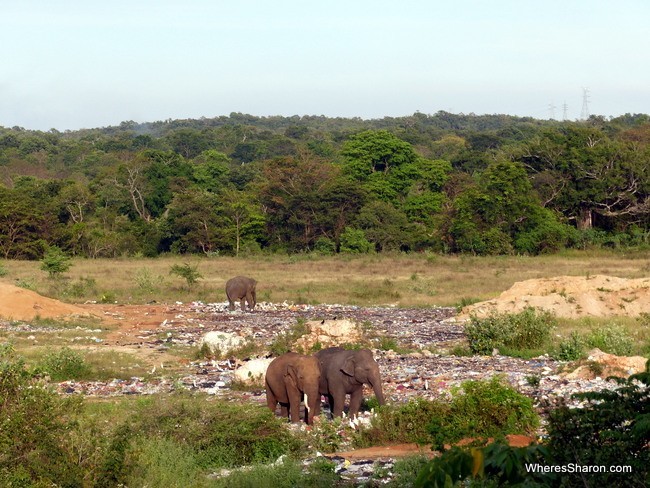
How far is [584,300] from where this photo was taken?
25312 millimetres

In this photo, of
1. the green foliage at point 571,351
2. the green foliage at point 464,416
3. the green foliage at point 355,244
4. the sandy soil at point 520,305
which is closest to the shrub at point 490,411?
the green foliage at point 464,416

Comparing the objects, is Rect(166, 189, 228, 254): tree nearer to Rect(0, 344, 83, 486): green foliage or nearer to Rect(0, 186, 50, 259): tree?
Rect(0, 186, 50, 259): tree

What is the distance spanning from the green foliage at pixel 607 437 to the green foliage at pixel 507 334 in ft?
38.5

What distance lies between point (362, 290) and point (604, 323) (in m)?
11.4

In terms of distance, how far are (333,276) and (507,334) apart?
66.9 ft

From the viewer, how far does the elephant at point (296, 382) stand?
484 inches

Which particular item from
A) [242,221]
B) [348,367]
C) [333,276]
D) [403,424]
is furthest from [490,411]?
[242,221]

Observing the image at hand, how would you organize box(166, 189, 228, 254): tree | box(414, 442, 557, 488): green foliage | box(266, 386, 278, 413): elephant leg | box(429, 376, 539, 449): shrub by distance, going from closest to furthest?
box(414, 442, 557, 488): green foliage, box(429, 376, 539, 449): shrub, box(266, 386, 278, 413): elephant leg, box(166, 189, 228, 254): tree

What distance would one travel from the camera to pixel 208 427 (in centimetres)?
1058

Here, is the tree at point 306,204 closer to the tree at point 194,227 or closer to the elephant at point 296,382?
the tree at point 194,227

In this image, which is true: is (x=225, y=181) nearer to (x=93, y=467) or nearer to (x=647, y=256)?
(x=647, y=256)

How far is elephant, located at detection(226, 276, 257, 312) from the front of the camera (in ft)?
90.0

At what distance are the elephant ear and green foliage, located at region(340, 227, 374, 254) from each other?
36910 mm

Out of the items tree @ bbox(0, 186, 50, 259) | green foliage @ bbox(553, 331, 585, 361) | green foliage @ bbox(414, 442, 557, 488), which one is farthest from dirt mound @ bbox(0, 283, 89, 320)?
tree @ bbox(0, 186, 50, 259)
